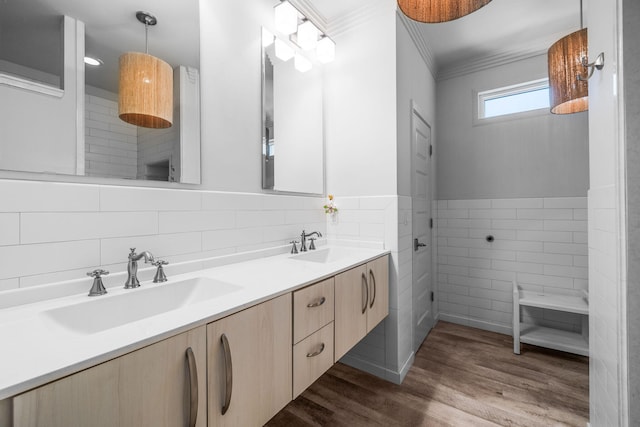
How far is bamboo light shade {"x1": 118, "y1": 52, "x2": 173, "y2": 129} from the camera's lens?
1.13 meters

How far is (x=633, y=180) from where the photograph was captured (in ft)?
3.16

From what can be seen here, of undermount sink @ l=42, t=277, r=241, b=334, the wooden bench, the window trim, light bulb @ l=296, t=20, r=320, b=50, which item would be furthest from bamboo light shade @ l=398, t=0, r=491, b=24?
the wooden bench

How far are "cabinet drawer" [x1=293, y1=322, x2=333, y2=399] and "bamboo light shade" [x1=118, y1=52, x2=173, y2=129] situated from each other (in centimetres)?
115

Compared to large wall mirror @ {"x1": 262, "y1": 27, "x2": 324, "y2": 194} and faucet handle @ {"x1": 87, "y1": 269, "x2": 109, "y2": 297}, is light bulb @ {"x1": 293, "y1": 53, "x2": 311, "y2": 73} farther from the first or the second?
faucet handle @ {"x1": 87, "y1": 269, "x2": 109, "y2": 297}

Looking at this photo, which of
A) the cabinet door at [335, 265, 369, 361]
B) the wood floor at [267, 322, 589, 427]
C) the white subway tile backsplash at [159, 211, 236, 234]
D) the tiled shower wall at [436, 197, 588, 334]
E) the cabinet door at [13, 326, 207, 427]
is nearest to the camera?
the cabinet door at [13, 326, 207, 427]

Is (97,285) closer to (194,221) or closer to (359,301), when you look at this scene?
(194,221)

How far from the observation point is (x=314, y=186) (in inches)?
84.7

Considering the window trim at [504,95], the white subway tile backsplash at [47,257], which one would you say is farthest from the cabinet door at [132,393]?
the window trim at [504,95]

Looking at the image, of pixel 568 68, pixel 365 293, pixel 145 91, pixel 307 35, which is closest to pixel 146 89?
pixel 145 91

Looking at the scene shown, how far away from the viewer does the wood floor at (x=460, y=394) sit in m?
1.61

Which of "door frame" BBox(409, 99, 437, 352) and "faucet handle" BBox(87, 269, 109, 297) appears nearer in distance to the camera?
"faucet handle" BBox(87, 269, 109, 297)

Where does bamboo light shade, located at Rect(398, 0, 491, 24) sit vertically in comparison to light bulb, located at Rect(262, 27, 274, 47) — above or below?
below

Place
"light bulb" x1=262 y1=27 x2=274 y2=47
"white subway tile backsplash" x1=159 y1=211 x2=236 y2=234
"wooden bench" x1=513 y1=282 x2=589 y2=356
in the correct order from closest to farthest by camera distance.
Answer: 1. "white subway tile backsplash" x1=159 y1=211 x2=236 y2=234
2. "light bulb" x1=262 y1=27 x2=274 y2=47
3. "wooden bench" x1=513 y1=282 x2=589 y2=356

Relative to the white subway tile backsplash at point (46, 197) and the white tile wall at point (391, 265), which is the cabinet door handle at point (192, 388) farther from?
the white tile wall at point (391, 265)
